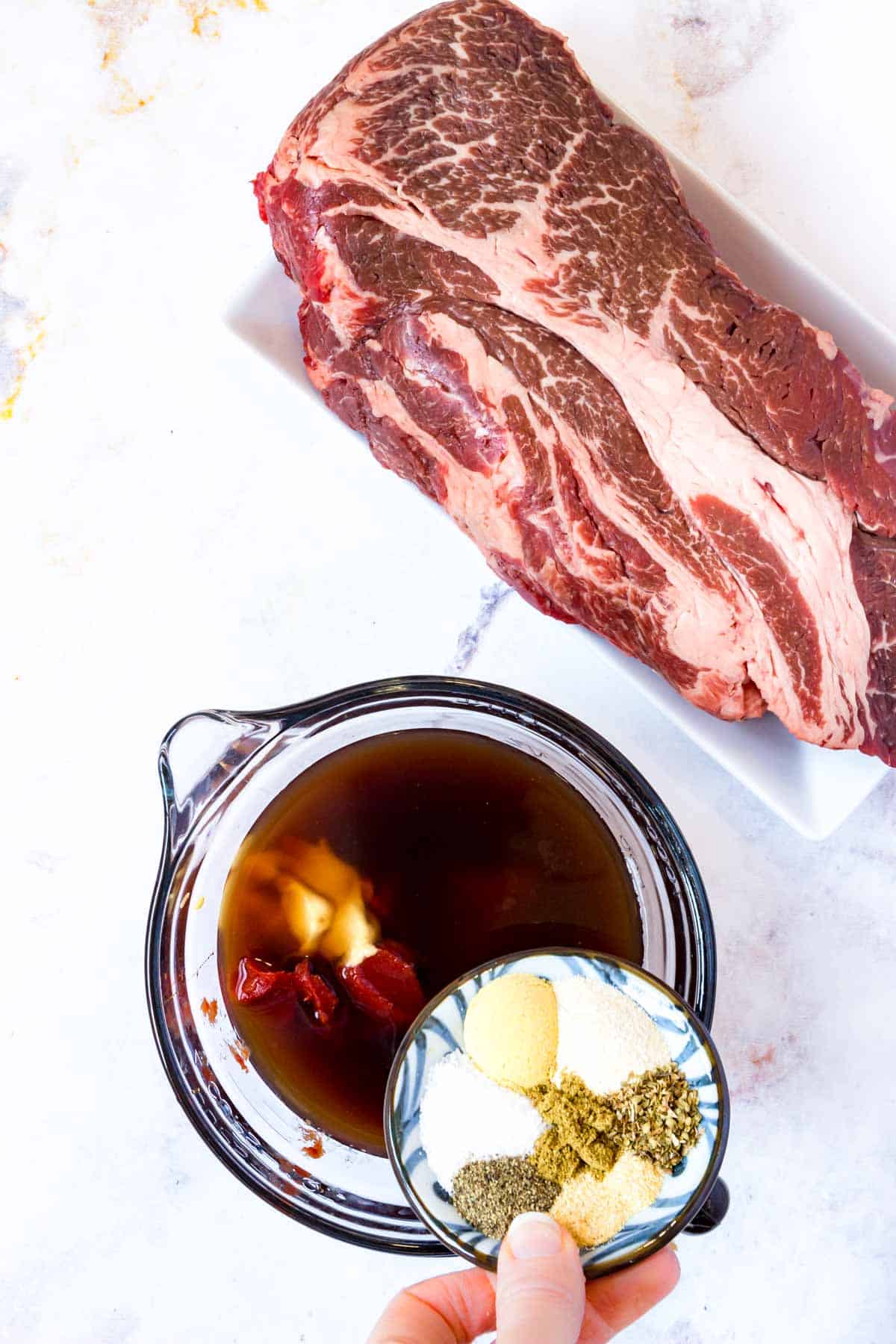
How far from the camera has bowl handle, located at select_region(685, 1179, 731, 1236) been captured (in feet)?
5.05

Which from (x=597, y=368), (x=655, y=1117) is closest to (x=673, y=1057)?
(x=655, y=1117)

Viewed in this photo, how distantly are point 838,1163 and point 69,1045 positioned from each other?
1378 millimetres

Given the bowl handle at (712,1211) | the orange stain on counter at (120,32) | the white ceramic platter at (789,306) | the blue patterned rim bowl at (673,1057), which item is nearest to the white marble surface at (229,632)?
the orange stain on counter at (120,32)

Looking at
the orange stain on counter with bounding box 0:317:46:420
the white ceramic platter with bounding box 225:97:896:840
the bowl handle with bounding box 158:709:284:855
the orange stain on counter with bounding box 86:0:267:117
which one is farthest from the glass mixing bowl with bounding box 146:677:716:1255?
the orange stain on counter with bounding box 86:0:267:117

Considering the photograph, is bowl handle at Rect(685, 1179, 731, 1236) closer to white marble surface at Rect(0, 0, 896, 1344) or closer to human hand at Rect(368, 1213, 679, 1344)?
human hand at Rect(368, 1213, 679, 1344)

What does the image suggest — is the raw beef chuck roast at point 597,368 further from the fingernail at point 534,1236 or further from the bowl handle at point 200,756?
the fingernail at point 534,1236

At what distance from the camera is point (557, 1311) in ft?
4.29

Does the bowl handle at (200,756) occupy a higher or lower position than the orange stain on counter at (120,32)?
lower

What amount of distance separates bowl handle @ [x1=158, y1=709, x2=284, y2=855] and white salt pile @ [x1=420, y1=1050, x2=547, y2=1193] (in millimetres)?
530

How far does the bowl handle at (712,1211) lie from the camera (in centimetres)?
154

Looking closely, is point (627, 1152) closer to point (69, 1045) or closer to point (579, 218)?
point (69, 1045)

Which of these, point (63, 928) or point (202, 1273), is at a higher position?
point (63, 928)

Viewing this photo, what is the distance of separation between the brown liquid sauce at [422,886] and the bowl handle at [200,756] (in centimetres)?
11

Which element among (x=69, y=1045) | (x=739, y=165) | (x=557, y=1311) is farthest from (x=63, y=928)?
(x=739, y=165)
